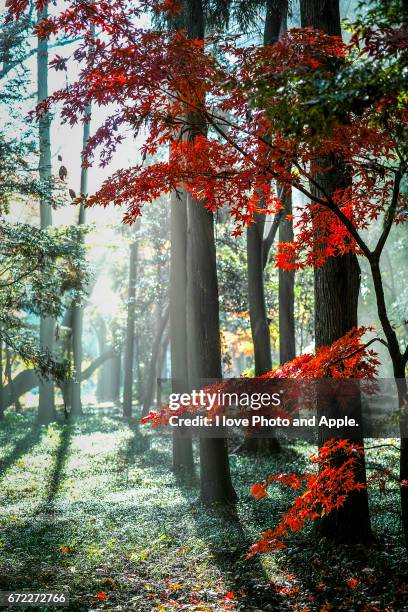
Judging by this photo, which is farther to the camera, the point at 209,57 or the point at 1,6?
the point at 1,6

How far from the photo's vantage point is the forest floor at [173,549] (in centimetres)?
597

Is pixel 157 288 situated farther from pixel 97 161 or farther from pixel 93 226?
pixel 97 161

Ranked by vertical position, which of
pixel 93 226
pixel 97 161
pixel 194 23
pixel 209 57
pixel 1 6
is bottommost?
pixel 97 161

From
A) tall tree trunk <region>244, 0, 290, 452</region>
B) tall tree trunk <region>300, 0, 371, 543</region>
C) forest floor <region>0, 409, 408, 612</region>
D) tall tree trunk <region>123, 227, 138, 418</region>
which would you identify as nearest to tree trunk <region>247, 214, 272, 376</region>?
tall tree trunk <region>244, 0, 290, 452</region>

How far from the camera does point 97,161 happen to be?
6.41 m

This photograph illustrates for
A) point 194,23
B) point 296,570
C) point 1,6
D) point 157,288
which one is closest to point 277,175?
point 296,570

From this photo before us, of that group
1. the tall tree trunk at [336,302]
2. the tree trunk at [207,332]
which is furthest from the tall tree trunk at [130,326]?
the tall tree trunk at [336,302]

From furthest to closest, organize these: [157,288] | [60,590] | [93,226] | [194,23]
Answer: [157,288]
[93,226]
[194,23]
[60,590]

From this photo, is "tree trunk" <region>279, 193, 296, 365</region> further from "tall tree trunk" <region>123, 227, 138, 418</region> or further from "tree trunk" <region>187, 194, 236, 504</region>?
"tall tree trunk" <region>123, 227, 138, 418</region>

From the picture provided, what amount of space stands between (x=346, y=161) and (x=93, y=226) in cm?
1044

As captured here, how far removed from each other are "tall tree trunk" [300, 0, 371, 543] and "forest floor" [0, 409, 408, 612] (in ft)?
0.78

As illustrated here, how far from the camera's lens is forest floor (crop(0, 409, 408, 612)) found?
597 centimetres

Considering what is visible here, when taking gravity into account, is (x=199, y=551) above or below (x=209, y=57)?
below

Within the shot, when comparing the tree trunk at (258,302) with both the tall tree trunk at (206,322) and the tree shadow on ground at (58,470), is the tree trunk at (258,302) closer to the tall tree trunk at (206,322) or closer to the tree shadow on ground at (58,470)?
the tall tree trunk at (206,322)
